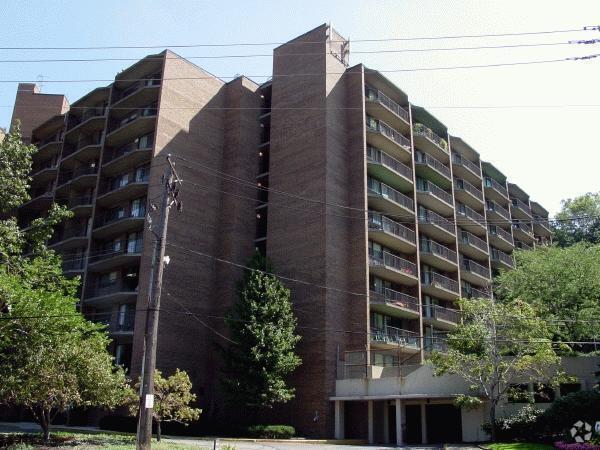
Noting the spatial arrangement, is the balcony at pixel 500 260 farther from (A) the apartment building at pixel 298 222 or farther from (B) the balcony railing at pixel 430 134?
(B) the balcony railing at pixel 430 134

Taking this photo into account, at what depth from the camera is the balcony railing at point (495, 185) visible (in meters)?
67.5

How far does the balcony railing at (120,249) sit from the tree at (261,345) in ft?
34.4

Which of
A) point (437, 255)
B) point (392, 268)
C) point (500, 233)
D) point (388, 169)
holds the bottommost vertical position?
point (392, 268)

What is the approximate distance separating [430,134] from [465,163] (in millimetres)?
8650

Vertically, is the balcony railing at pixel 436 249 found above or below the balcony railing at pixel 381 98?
below

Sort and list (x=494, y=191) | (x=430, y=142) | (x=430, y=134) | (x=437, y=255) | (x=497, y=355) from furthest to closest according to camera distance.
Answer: (x=494, y=191)
(x=430, y=134)
(x=430, y=142)
(x=437, y=255)
(x=497, y=355)

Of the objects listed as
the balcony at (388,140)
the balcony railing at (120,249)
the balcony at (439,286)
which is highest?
the balcony at (388,140)

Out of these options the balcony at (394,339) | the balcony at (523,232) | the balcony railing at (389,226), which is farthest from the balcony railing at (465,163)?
the balcony at (394,339)

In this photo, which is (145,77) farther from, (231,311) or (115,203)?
(231,311)

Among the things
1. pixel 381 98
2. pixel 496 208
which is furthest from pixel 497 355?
pixel 496 208

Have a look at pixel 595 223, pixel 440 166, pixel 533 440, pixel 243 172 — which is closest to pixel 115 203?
pixel 243 172

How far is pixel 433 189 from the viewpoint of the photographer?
176ft

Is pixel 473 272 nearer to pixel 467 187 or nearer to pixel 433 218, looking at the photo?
pixel 433 218

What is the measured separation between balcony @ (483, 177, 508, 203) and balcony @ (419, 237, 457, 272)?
16784mm
